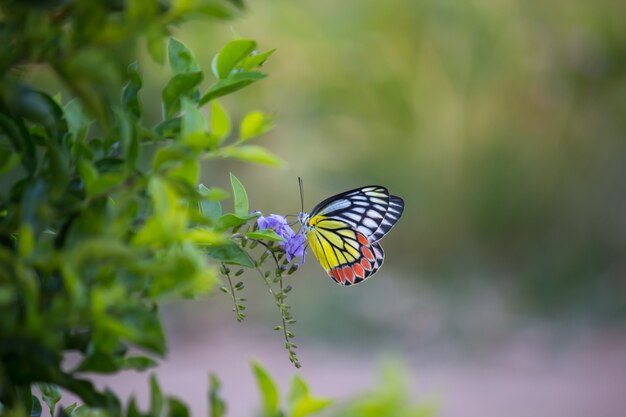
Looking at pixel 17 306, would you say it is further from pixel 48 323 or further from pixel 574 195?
pixel 574 195

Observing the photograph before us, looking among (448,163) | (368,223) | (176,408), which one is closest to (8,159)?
(176,408)

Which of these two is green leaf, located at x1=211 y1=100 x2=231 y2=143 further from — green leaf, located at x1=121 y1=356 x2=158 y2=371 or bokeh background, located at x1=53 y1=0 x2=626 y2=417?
bokeh background, located at x1=53 y1=0 x2=626 y2=417

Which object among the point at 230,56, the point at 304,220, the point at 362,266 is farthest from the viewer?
the point at 362,266

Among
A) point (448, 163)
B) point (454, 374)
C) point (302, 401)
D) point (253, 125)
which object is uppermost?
point (448, 163)

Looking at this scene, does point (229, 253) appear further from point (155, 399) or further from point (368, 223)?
point (368, 223)

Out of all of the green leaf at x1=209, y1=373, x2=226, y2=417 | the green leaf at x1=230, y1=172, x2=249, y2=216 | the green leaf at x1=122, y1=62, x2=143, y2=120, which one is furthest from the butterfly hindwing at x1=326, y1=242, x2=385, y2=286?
the green leaf at x1=209, y1=373, x2=226, y2=417

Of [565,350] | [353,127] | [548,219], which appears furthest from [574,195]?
[353,127]
